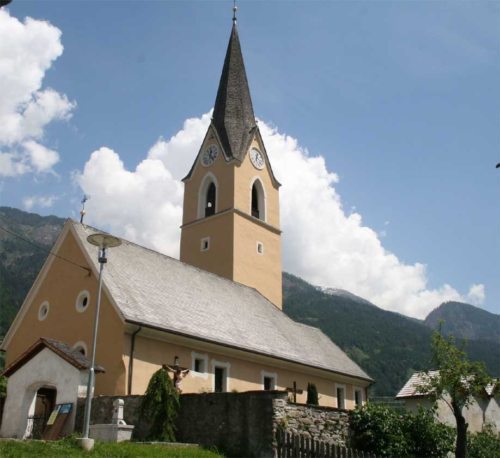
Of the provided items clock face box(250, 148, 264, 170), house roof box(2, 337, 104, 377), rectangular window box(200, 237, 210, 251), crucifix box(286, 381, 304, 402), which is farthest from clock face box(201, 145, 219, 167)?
house roof box(2, 337, 104, 377)

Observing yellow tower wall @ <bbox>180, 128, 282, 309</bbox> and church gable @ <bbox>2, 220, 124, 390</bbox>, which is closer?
church gable @ <bbox>2, 220, 124, 390</bbox>

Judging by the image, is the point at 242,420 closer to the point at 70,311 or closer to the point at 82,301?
the point at 82,301

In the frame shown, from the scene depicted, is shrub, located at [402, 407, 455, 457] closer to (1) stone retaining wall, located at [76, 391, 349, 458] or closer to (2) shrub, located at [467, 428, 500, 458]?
(2) shrub, located at [467, 428, 500, 458]

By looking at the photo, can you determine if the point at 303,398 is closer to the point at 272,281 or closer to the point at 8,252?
the point at 272,281

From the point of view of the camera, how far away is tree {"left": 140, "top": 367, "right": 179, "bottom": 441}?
16.9 m

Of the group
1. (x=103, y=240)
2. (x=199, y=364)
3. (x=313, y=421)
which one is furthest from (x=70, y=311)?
(x=313, y=421)

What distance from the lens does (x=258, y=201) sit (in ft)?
140

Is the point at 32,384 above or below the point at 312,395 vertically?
below

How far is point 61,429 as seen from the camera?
61.2 ft

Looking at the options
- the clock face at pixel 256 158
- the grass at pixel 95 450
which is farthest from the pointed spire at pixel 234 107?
the grass at pixel 95 450

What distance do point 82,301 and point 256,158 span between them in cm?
2184

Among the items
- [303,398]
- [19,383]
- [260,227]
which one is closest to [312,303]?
[260,227]

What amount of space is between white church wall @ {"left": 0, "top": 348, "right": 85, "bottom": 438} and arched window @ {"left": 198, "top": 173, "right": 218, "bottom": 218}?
21606mm

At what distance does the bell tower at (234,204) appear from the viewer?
3834 centimetres
